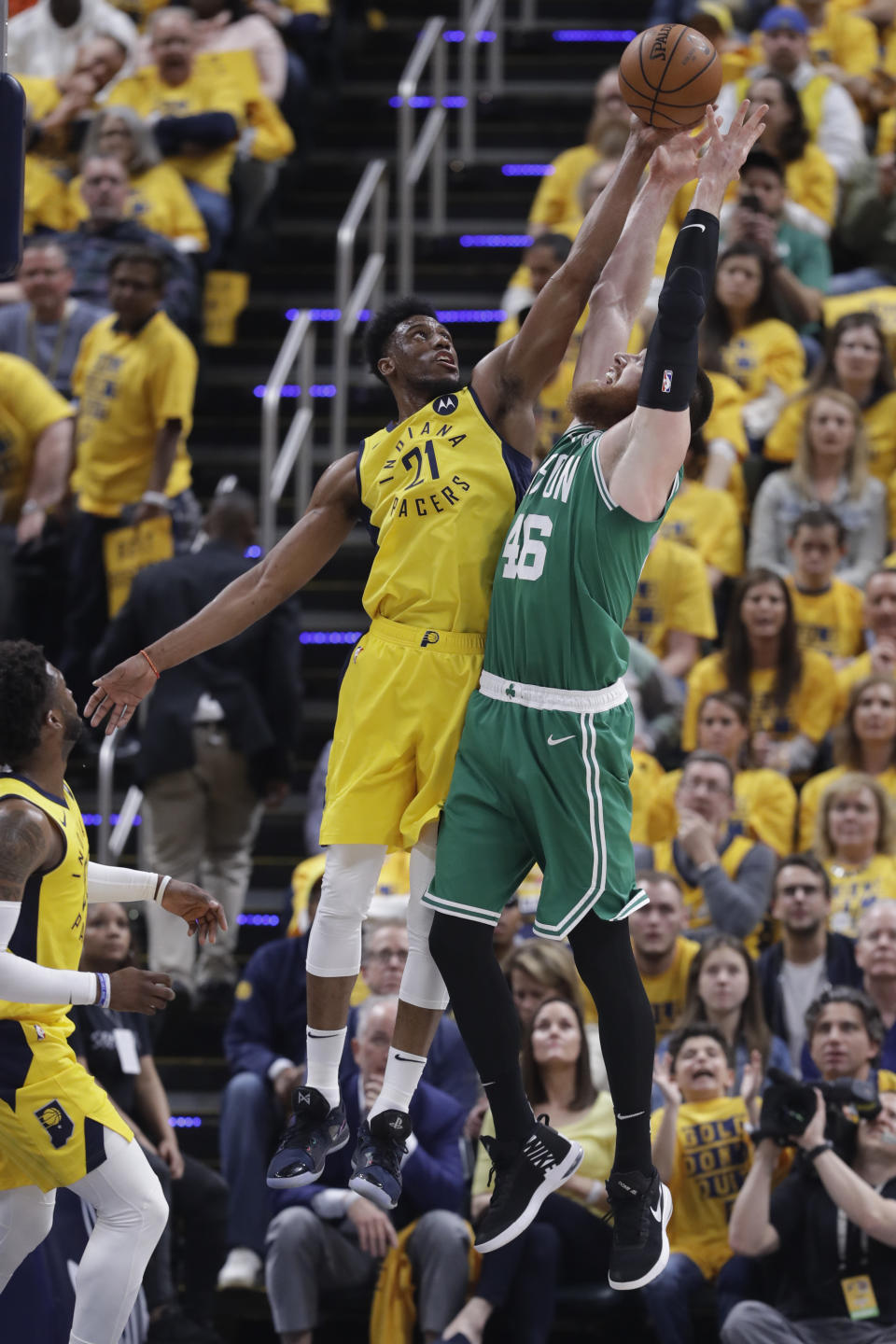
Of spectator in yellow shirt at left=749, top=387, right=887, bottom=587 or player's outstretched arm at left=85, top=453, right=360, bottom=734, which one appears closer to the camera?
player's outstretched arm at left=85, top=453, right=360, bottom=734

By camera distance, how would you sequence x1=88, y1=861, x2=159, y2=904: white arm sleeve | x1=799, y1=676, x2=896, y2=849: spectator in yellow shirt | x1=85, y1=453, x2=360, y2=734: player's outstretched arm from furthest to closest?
x1=799, y1=676, x2=896, y2=849: spectator in yellow shirt
x1=88, y1=861, x2=159, y2=904: white arm sleeve
x1=85, y1=453, x2=360, y2=734: player's outstretched arm

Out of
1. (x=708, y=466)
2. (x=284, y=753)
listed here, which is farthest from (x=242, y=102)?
(x=284, y=753)

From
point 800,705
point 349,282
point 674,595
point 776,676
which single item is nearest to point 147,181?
point 349,282

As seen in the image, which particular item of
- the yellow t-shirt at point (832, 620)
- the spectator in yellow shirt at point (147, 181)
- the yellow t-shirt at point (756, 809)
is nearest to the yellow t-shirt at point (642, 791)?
the yellow t-shirt at point (756, 809)

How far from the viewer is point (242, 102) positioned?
11.8 metres

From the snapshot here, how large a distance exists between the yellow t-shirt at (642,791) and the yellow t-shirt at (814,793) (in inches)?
22.0

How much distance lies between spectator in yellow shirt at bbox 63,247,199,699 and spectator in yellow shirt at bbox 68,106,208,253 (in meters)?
1.35

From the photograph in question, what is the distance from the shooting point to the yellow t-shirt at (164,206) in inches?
441

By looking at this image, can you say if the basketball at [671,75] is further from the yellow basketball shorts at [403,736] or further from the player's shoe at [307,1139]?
the player's shoe at [307,1139]

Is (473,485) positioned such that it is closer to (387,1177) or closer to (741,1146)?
(387,1177)

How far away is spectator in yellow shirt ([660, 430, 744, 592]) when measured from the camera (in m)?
9.70

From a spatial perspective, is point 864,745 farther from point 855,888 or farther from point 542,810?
point 542,810

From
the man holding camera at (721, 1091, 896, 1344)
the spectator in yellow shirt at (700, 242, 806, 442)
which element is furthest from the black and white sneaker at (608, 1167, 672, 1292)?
the spectator in yellow shirt at (700, 242, 806, 442)

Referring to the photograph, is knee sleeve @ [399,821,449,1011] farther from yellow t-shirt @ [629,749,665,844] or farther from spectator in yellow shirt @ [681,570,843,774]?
spectator in yellow shirt @ [681,570,843,774]
